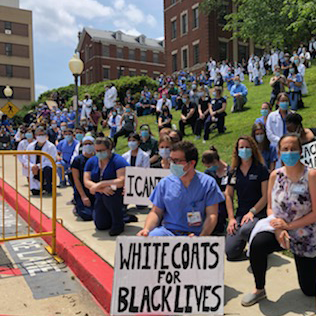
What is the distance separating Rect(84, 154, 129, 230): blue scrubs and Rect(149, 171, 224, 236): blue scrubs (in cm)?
201

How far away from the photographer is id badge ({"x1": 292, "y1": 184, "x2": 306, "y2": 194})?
10.5ft

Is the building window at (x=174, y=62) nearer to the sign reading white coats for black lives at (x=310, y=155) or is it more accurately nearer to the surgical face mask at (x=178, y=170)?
the sign reading white coats for black lives at (x=310, y=155)

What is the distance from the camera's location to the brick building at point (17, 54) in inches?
2272

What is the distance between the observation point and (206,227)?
3.52 metres

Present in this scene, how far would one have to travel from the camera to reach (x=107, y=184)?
550 centimetres

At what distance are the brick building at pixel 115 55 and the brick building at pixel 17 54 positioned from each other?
8.73m

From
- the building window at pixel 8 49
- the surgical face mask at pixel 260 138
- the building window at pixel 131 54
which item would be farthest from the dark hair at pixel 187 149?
the building window at pixel 131 54

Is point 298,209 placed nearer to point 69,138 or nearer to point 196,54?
point 69,138

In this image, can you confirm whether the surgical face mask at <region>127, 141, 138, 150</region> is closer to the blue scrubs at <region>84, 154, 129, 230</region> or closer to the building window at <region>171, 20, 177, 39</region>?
the blue scrubs at <region>84, 154, 129, 230</region>

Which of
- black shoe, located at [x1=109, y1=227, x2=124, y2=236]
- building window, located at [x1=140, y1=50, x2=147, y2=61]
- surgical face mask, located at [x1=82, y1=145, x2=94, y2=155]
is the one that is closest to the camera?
black shoe, located at [x1=109, y1=227, x2=124, y2=236]

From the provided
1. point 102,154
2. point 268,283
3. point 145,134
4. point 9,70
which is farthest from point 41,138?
point 9,70

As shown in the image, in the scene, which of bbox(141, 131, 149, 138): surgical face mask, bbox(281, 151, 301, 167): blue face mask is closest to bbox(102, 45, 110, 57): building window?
bbox(141, 131, 149, 138): surgical face mask

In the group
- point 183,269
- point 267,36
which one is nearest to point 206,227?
point 183,269

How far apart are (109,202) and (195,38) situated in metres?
37.9
